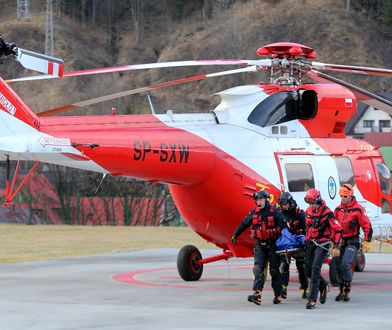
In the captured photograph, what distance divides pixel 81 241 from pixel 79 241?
0.07m

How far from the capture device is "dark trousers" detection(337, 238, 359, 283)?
592 inches

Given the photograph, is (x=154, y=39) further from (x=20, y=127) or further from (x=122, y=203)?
(x=20, y=127)

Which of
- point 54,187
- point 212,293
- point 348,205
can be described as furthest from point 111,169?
point 54,187

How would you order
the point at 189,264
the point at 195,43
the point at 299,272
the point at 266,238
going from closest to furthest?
the point at 266,238 < the point at 299,272 < the point at 189,264 < the point at 195,43

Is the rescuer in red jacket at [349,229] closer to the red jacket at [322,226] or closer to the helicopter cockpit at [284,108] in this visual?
the red jacket at [322,226]

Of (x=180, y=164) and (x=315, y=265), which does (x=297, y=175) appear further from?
(x=315, y=265)

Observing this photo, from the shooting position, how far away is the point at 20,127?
15.2m

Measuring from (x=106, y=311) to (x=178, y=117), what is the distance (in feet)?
14.2

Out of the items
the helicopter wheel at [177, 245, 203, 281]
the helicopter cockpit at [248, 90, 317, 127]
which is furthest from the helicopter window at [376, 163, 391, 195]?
the helicopter wheel at [177, 245, 203, 281]

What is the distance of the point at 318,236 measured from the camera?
1450cm

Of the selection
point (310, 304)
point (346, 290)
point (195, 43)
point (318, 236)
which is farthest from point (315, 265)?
point (195, 43)

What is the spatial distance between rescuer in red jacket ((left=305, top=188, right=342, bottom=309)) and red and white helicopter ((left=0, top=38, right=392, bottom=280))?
7.81ft

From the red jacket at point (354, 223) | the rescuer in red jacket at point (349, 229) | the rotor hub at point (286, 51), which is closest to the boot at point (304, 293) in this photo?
the rescuer in red jacket at point (349, 229)

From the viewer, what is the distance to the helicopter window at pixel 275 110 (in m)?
17.5
